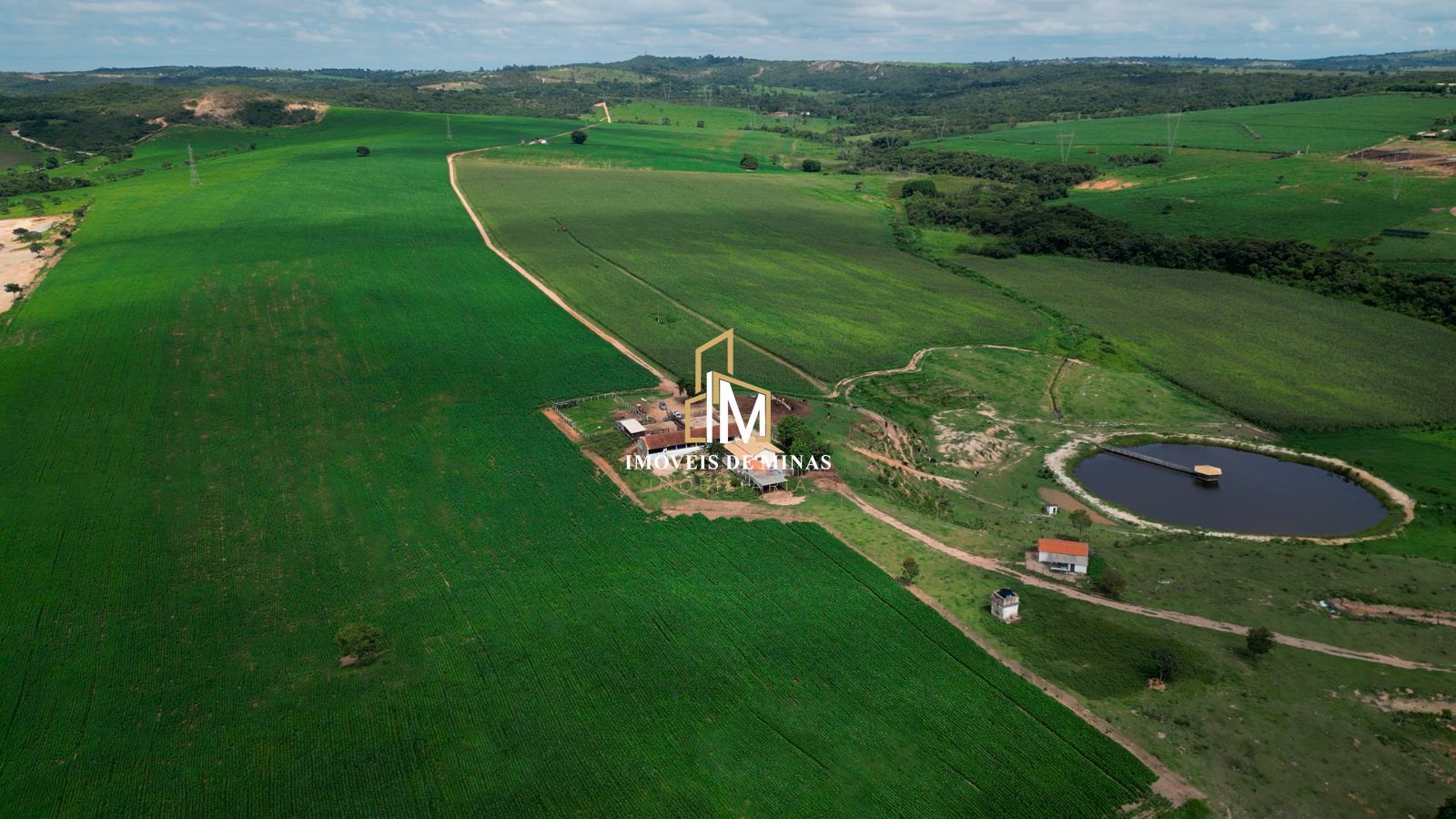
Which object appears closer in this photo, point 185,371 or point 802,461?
point 802,461

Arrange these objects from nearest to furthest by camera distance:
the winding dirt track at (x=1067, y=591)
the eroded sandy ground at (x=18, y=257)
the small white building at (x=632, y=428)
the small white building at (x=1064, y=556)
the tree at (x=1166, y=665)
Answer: the tree at (x=1166, y=665) < the winding dirt track at (x=1067, y=591) < the small white building at (x=1064, y=556) < the small white building at (x=632, y=428) < the eroded sandy ground at (x=18, y=257)

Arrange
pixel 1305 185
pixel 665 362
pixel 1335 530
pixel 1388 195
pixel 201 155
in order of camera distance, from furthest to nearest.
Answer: pixel 201 155
pixel 1305 185
pixel 1388 195
pixel 665 362
pixel 1335 530

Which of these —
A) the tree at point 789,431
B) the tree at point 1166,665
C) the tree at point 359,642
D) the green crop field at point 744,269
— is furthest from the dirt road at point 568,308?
the tree at point 1166,665

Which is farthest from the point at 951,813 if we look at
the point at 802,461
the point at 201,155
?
the point at 201,155

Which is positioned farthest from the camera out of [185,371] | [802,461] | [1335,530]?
[185,371]

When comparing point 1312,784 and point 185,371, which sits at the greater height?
point 185,371

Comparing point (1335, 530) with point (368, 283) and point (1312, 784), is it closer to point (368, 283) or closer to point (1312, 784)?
point (1312, 784)

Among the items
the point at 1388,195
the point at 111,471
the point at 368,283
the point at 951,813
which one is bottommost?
the point at 951,813

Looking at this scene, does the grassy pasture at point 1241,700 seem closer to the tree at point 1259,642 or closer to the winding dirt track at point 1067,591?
the tree at point 1259,642
